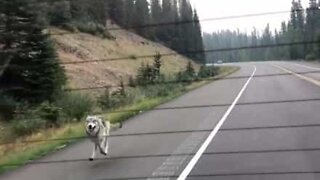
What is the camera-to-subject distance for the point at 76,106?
17.7 meters

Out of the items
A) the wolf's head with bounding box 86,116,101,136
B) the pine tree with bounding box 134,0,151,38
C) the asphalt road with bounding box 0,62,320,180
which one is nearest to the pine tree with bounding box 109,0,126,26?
the pine tree with bounding box 134,0,151,38

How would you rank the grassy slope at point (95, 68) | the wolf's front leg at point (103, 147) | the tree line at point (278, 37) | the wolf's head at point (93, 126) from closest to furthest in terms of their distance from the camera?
the tree line at point (278, 37) < the grassy slope at point (95, 68) < the wolf's head at point (93, 126) < the wolf's front leg at point (103, 147)

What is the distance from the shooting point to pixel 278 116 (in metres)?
15.0

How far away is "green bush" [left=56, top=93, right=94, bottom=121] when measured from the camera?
17.4 meters

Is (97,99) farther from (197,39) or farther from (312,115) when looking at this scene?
(197,39)

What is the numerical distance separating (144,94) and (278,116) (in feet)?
28.9

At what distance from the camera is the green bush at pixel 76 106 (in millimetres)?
17422

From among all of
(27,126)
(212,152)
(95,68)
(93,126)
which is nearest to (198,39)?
(93,126)

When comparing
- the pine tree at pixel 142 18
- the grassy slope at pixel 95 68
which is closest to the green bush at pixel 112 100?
the grassy slope at pixel 95 68

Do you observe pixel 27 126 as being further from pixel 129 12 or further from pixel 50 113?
pixel 129 12

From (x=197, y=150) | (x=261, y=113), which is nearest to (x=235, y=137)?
(x=197, y=150)

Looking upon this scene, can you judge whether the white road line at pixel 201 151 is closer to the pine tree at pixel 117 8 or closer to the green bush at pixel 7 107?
the pine tree at pixel 117 8

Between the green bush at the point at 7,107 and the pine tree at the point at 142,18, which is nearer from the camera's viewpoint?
the pine tree at the point at 142,18

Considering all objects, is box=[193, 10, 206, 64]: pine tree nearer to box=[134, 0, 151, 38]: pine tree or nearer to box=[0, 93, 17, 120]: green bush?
box=[134, 0, 151, 38]: pine tree
